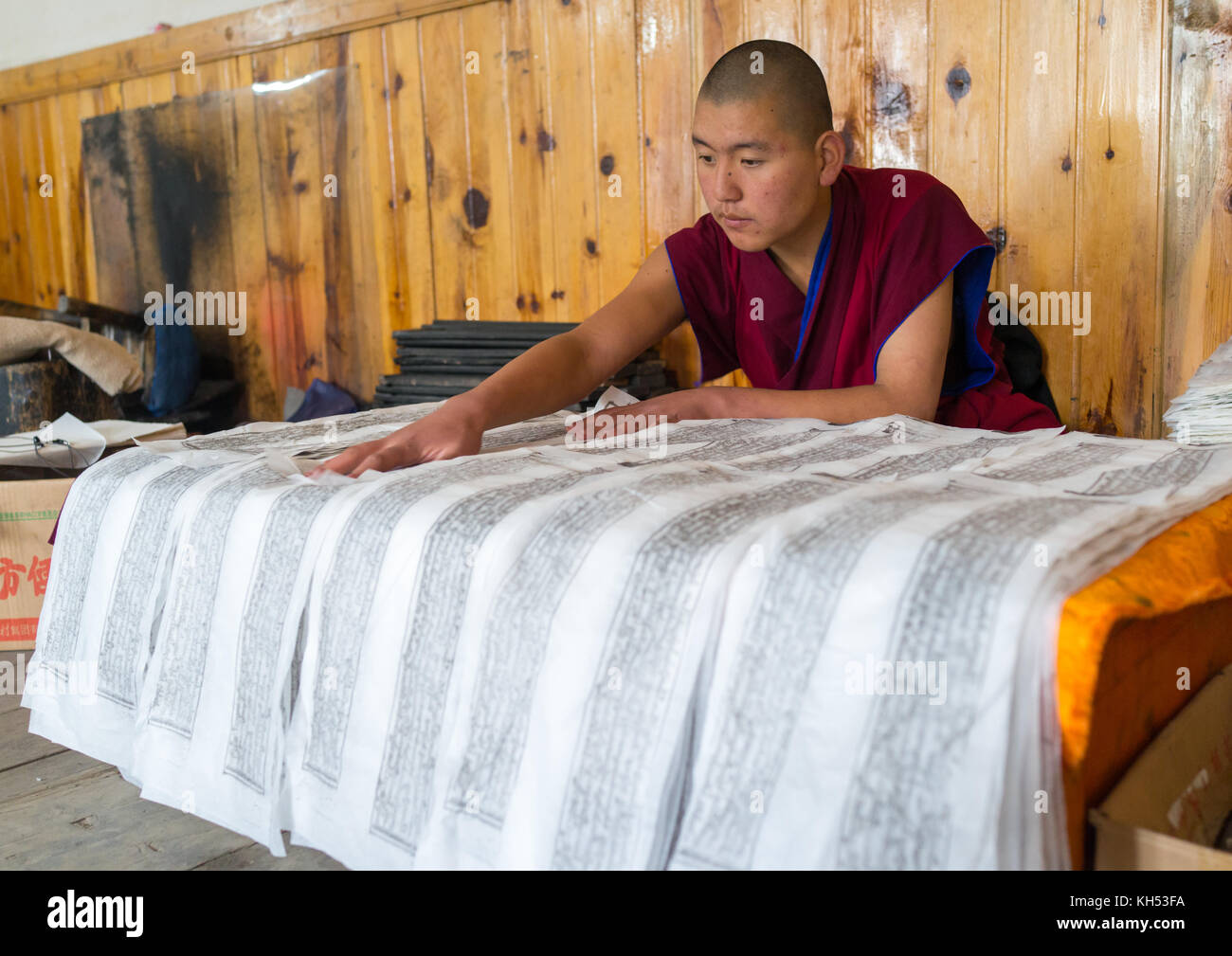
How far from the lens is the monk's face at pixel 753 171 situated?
4.87ft

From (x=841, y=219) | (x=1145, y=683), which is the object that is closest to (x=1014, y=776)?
(x=1145, y=683)

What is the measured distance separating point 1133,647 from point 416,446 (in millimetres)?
761

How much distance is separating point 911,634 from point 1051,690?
0.09 metres

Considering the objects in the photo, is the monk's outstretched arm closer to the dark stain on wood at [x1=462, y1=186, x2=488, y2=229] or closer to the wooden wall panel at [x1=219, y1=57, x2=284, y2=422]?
the dark stain on wood at [x1=462, y1=186, x2=488, y2=229]

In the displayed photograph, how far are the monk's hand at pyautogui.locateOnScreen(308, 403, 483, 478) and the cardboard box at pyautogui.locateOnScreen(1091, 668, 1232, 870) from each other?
2.49 ft

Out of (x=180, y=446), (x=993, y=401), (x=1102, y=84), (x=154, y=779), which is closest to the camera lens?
(x=154, y=779)

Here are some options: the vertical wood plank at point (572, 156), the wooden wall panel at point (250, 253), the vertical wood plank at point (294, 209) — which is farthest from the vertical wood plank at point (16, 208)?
the vertical wood plank at point (572, 156)

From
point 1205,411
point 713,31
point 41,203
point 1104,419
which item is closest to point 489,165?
point 713,31

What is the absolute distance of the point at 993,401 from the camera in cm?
163

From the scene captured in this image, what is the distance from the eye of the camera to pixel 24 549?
178 cm

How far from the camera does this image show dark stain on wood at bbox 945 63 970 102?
6.40 ft

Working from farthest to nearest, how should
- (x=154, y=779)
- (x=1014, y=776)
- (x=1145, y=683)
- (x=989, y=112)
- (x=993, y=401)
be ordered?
(x=989, y=112)
(x=993, y=401)
(x=154, y=779)
(x=1145, y=683)
(x=1014, y=776)

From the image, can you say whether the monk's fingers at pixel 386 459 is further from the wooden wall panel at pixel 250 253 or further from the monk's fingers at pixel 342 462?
→ the wooden wall panel at pixel 250 253
